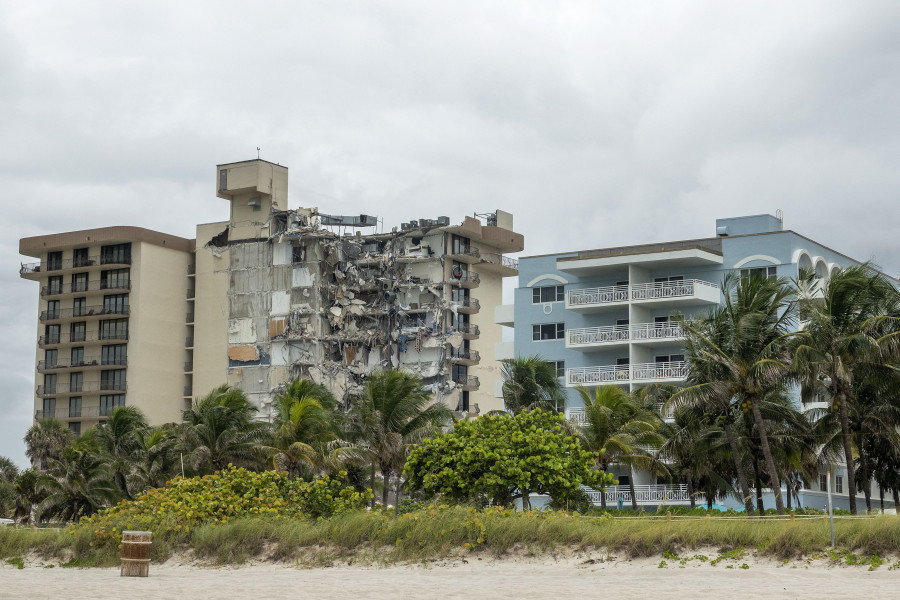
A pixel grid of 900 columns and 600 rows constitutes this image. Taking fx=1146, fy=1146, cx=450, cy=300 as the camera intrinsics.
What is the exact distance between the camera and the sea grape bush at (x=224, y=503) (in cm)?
3231

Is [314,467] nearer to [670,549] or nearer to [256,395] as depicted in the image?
[670,549]

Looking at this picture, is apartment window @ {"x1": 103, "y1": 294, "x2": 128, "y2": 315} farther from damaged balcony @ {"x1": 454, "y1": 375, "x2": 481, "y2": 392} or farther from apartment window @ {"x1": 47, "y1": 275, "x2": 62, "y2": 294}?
damaged balcony @ {"x1": 454, "y1": 375, "x2": 481, "y2": 392}

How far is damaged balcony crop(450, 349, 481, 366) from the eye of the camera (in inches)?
3713

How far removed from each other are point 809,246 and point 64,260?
226ft

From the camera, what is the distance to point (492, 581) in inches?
1003

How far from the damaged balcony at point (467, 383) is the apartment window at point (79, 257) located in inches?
1399

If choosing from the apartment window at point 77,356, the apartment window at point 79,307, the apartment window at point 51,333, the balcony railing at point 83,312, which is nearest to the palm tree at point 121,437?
the balcony railing at point 83,312

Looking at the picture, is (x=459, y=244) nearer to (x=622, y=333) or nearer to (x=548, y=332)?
(x=548, y=332)

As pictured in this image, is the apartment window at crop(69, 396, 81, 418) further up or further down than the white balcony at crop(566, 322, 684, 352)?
further down

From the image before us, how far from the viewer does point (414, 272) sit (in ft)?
313

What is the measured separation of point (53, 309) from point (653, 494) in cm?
6704

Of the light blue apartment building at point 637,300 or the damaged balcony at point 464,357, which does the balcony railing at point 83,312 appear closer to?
the damaged balcony at point 464,357

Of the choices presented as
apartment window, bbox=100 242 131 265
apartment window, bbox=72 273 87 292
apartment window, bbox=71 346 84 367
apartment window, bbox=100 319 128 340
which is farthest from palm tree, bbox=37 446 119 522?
apartment window, bbox=72 273 87 292

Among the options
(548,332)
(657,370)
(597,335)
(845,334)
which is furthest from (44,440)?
(845,334)
